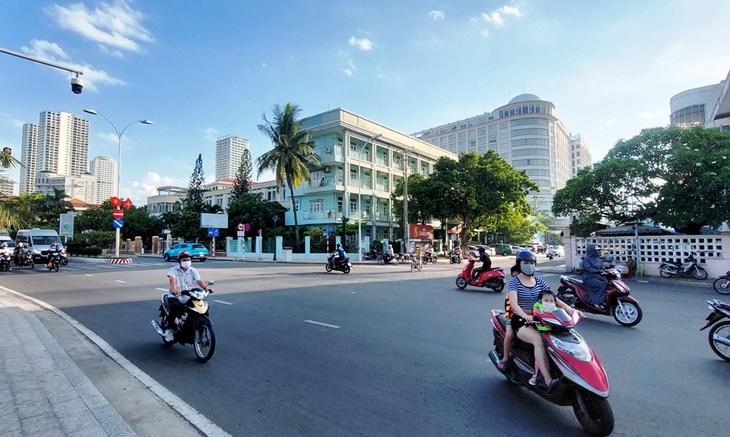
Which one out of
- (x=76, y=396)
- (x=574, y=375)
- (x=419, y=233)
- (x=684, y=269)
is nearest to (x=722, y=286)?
(x=684, y=269)

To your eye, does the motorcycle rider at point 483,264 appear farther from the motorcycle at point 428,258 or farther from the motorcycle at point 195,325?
the motorcycle at point 428,258

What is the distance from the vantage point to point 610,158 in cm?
1945

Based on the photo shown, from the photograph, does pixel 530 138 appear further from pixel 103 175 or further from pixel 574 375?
pixel 103 175

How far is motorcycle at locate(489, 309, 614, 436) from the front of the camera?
3.06m

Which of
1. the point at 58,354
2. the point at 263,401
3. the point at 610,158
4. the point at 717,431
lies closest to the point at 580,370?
the point at 717,431

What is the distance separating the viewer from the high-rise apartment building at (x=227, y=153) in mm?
109625

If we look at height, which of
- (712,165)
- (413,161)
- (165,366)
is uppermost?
(413,161)

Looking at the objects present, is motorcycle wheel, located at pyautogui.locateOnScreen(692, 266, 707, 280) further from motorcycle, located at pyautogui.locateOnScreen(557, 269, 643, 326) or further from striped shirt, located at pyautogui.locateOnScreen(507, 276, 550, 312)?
striped shirt, located at pyautogui.locateOnScreen(507, 276, 550, 312)

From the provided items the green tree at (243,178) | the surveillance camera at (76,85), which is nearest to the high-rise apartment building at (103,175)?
the green tree at (243,178)

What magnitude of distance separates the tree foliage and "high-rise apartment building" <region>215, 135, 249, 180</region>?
10065 cm

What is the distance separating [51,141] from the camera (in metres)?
58.5

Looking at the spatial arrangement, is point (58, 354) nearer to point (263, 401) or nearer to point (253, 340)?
point (253, 340)

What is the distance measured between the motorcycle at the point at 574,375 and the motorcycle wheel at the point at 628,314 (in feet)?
16.6

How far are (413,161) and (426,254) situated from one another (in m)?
21.2
